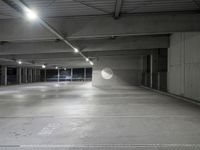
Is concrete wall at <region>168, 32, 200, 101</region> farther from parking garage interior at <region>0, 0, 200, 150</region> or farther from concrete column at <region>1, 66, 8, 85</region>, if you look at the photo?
concrete column at <region>1, 66, 8, 85</region>

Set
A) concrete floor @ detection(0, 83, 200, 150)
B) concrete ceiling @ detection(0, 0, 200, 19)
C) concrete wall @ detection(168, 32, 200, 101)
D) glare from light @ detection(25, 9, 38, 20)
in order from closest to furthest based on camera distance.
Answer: concrete floor @ detection(0, 83, 200, 150) < glare from light @ detection(25, 9, 38, 20) < concrete ceiling @ detection(0, 0, 200, 19) < concrete wall @ detection(168, 32, 200, 101)

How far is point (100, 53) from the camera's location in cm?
1697

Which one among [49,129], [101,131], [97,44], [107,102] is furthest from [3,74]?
[101,131]

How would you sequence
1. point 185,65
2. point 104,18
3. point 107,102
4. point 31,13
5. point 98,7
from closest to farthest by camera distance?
point 31,13 → point 98,7 → point 104,18 → point 107,102 → point 185,65

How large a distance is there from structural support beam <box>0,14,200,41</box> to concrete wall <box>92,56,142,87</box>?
13835mm

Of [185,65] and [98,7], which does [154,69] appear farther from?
[98,7]

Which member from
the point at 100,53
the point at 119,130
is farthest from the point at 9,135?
the point at 100,53

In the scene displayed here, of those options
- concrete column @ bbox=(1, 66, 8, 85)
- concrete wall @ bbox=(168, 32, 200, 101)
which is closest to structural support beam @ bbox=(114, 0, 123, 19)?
concrete wall @ bbox=(168, 32, 200, 101)

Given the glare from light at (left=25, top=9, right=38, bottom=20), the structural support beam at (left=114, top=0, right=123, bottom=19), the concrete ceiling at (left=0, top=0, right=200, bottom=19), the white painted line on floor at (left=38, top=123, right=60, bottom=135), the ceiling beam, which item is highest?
the concrete ceiling at (left=0, top=0, right=200, bottom=19)

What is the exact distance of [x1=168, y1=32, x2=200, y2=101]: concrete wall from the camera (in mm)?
8828

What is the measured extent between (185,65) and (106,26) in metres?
4.75

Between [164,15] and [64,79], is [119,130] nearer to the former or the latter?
[164,15]

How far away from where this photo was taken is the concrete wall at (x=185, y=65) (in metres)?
8.83

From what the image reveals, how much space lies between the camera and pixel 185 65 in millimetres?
10094
